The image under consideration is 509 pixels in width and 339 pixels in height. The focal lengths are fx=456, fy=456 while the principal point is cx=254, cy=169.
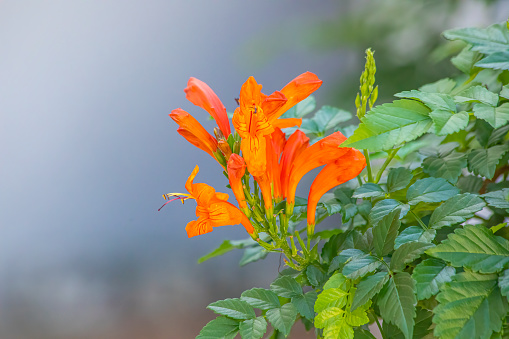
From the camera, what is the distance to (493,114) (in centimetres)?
35

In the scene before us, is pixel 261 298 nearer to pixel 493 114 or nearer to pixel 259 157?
pixel 259 157

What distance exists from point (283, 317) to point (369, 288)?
2.9 inches

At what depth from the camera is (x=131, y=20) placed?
1282 mm

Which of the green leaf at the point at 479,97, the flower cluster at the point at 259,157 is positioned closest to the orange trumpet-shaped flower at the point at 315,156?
the flower cluster at the point at 259,157

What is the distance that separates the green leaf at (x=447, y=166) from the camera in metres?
0.43

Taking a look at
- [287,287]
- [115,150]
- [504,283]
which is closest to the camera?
[504,283]

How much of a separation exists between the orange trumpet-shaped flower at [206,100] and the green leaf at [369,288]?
18 centimetres

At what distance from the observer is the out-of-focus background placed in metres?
1.20

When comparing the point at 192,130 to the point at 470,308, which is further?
the point at 192,130

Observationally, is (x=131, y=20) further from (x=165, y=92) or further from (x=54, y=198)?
(x=54, y=198)

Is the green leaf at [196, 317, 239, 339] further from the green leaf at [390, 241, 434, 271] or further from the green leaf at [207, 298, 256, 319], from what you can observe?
the green leaf at [390, 241, 434, 271]

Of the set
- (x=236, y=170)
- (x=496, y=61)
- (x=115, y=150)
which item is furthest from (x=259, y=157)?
(x=115, y=150)

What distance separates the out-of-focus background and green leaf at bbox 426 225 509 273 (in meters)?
0.81

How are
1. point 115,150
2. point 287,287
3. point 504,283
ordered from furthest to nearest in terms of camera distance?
1. point 115,150
2. point 287,287
3. point 504,283
